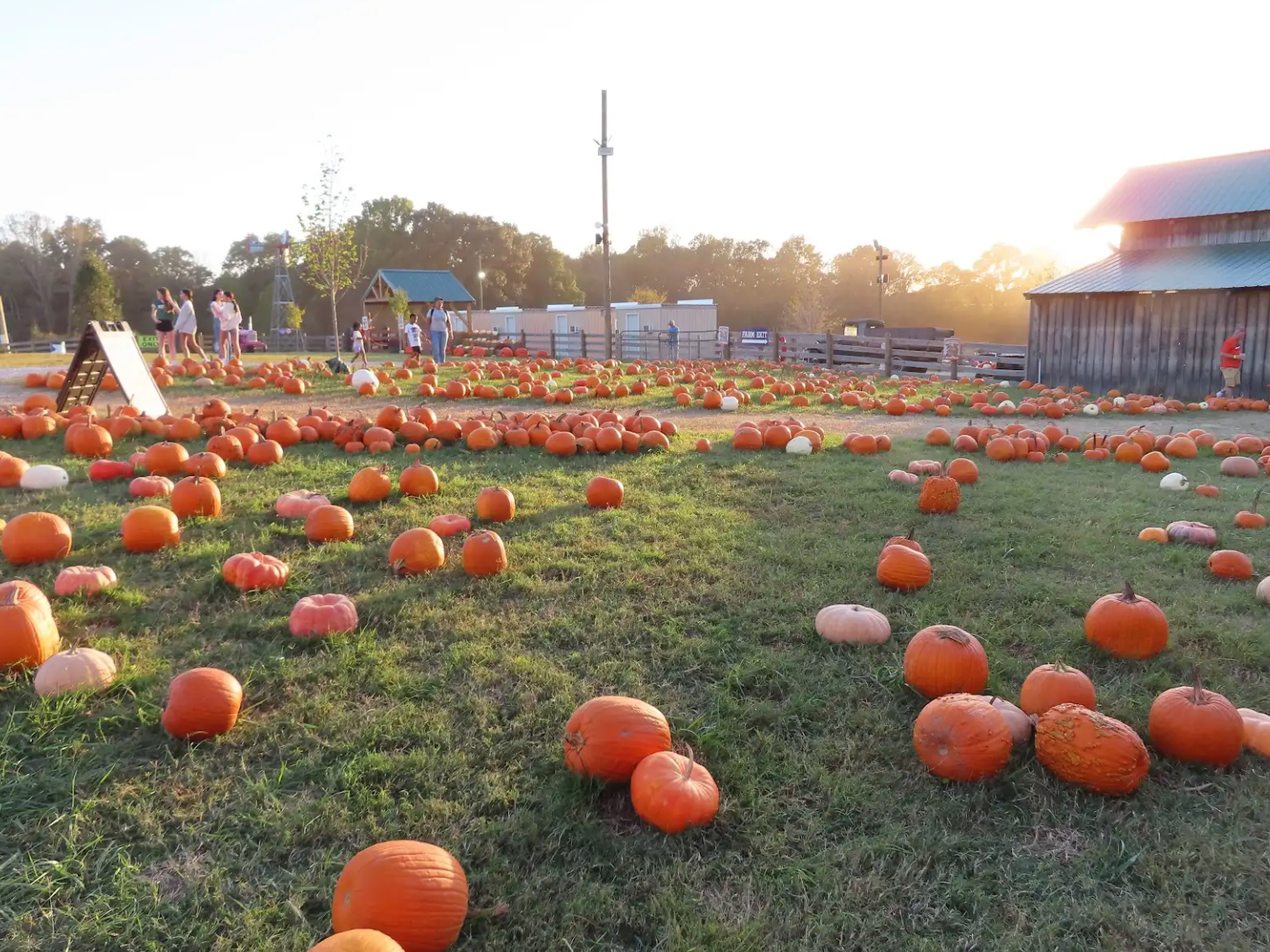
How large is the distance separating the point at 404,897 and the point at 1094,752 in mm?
2309

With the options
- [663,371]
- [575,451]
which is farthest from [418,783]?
[663,371]

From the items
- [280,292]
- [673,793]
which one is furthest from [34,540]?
[280,292]

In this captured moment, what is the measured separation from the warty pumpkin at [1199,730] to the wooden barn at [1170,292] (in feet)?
61.4

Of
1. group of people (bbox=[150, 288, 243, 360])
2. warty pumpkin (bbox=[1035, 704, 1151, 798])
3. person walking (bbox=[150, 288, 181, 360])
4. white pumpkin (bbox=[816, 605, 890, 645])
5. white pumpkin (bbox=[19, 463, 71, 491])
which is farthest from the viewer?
group of people (bbox=[150, 288, 243, 360])

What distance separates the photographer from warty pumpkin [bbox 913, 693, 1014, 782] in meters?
2.84

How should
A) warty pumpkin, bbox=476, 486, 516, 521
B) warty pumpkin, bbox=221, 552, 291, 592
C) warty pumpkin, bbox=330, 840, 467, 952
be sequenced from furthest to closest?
1. warty pumpkin, bbox=476, 486, 516, 521
2. warty pumpkin, bbox=221, 552, 291, 592
3. warty pumpkin, bbox=330, 840, 467, 952

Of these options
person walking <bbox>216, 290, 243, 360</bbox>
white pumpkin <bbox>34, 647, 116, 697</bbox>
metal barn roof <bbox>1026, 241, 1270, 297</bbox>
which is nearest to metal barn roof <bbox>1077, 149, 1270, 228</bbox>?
metal barn roof <bbox>1026, 241, 1270, 297</bbox>

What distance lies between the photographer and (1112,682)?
11.7 ft

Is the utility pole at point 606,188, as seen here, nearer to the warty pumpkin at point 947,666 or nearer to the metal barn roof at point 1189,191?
the metal barn roof at point 1189,191

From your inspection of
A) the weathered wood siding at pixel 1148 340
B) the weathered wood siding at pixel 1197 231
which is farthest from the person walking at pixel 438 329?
the weathered wood siding at pixel 1197 231

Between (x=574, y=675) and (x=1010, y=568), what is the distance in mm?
2983

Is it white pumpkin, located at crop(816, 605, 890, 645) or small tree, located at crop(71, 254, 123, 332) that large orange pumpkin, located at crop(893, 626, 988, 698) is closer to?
white pumpkin, located at crop(816, 605, 890, 645)

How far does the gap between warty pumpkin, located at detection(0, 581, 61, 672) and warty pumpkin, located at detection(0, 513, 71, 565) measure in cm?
123

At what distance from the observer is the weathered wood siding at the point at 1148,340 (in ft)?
58.4
